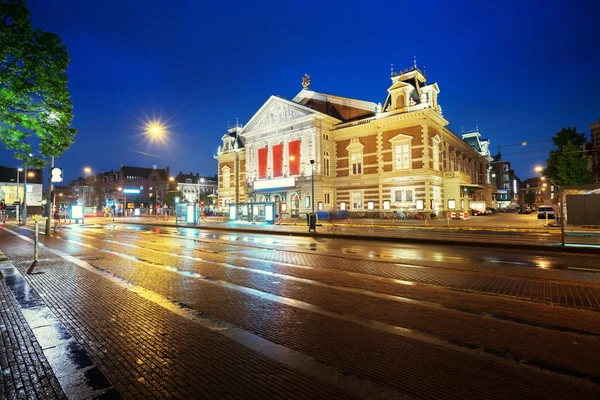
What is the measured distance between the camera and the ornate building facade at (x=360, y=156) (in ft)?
137

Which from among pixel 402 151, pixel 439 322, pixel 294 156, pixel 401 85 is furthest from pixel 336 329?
pixel 294 156

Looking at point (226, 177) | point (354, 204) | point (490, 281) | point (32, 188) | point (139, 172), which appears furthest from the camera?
point (139, 172)

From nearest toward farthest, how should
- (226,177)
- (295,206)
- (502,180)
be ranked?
(295,206) < (226,177) < (502,180)

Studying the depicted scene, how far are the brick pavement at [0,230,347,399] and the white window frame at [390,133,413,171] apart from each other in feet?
130

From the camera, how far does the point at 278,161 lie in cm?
5188

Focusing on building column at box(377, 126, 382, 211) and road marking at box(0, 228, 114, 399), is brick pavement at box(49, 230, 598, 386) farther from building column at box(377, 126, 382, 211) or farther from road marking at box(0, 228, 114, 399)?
building column at box(377, 126, 382, 211)

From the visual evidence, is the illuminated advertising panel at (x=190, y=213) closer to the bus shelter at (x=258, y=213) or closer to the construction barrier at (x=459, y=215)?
the bus shelter at (x=258, y=213)

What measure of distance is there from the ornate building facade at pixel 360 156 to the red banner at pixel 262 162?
0.52 feet

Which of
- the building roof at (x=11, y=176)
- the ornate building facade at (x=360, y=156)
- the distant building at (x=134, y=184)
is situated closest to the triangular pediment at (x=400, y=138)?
the ornate building facade at (x=360, y=156)

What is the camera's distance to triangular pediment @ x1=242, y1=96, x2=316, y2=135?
48.8 meters

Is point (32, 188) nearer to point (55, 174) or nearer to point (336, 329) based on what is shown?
point (55, 174)

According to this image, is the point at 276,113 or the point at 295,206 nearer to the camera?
the point at 295,206

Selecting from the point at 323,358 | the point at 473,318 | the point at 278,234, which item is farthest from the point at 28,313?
the point at 278,234

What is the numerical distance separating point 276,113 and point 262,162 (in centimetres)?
798
